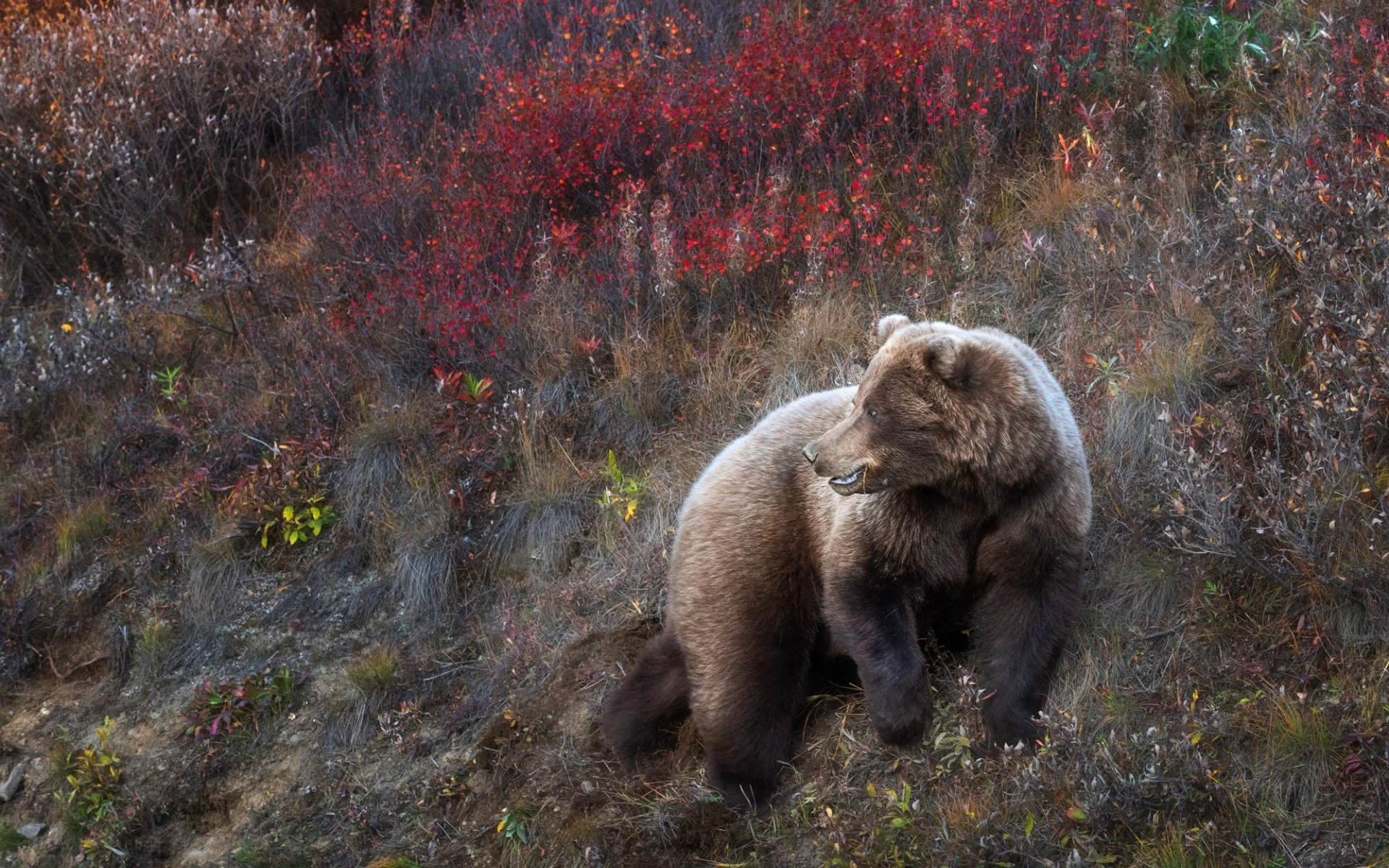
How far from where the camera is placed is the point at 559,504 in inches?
237

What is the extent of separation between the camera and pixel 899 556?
153 inches

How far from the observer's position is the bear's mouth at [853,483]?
3.79 m

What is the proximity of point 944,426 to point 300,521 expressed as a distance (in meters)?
4.11

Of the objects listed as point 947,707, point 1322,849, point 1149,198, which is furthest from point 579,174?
point 1322,849

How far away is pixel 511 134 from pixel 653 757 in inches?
182

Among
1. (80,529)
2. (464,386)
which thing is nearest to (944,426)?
(464,386)

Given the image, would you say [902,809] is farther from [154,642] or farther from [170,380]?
[170,380]

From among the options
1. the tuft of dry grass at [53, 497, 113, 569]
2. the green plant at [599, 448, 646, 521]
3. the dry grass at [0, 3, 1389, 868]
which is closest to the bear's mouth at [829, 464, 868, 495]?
the dry grass at [0, 3, 1389, 868]

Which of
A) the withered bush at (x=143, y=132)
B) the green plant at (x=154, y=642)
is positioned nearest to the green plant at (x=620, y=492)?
the green plant at (x=154, y=642)

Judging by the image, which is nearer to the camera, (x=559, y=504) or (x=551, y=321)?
(x=559, y=504)

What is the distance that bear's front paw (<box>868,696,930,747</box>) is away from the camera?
3.75 m

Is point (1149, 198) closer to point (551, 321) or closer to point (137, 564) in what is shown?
point (551, 321)

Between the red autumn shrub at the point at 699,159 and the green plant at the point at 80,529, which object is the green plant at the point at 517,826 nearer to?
the red autumn shrub at the point at 699,159

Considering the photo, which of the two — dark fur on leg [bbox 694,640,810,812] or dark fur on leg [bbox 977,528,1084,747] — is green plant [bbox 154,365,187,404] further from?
dark fur on leg [bbox 977,528,1084,747]
